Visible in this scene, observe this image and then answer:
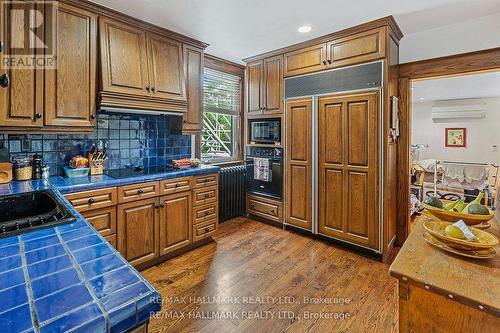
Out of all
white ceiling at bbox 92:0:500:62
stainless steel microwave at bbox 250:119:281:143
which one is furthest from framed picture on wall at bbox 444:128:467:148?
stainless steel microwave at bbox 250:119:281:143

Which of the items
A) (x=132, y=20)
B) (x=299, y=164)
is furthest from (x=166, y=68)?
(x=299, y=164)

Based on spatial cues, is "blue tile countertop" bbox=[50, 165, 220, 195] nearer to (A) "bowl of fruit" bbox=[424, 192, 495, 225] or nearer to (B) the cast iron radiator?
(B) the cast iron radiator

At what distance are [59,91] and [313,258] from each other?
111 inches

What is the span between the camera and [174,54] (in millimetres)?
2871

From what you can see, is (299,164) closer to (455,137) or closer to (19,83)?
(19,83)

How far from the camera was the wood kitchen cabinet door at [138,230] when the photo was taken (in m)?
2.28

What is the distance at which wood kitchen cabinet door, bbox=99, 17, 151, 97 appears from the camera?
2.35 meters

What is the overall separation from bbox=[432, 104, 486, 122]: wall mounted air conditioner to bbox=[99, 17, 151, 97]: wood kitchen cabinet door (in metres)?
7.44

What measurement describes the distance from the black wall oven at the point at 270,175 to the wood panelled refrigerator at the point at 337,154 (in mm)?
127

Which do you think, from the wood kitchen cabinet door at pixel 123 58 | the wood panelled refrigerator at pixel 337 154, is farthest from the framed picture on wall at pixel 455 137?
the wood kitchen cabinet door at pixel 123 58

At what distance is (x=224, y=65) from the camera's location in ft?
12.7

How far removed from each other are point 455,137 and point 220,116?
21.2 feet

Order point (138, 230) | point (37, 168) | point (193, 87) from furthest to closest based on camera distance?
point (193, 87) < point (138, 230) < point (37, 168)

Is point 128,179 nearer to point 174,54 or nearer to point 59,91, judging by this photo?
point 59,91
